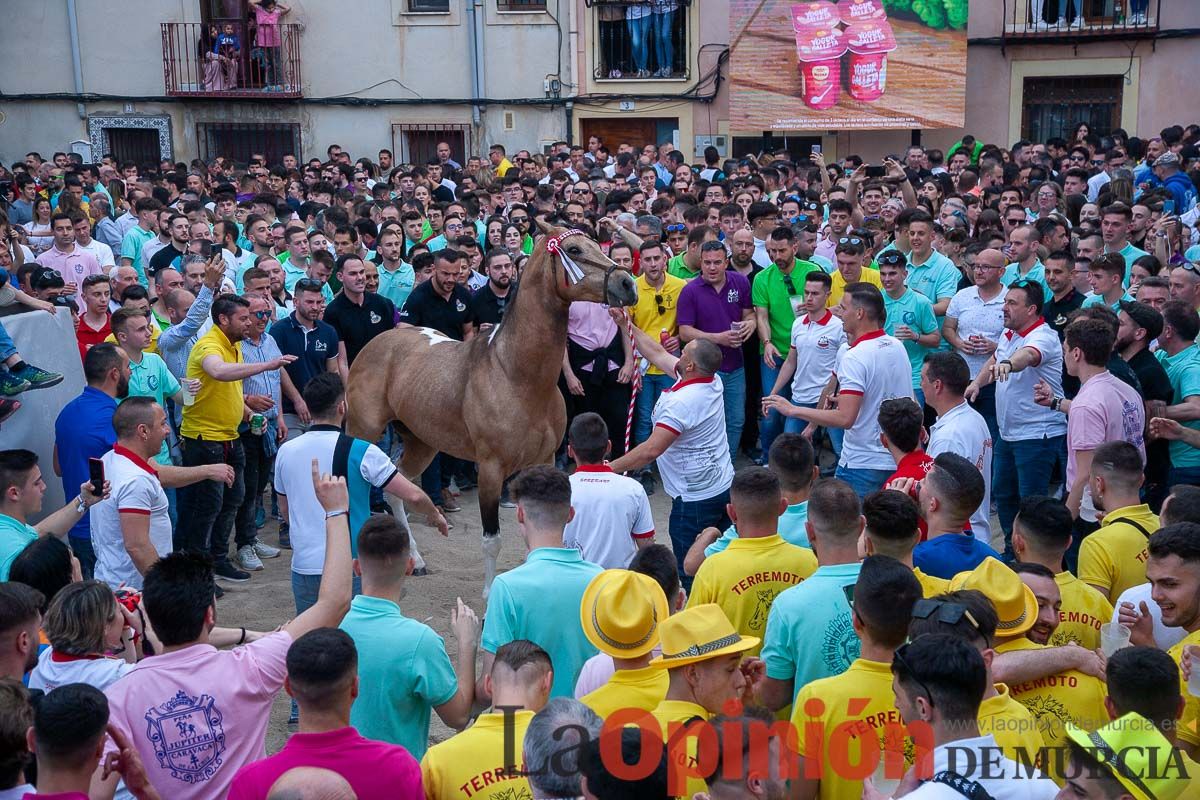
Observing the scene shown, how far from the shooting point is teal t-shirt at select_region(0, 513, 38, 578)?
5109 millimetres

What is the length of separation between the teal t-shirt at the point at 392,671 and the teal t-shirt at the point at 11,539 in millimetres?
1776

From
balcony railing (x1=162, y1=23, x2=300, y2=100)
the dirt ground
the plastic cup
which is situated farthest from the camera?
balcony railing (x1=162, y1=23, x2=300, y2=100)

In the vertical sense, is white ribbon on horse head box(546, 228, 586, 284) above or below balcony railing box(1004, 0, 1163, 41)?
below

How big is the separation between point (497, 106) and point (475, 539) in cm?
1707

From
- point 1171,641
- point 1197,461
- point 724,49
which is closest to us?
point 1171,641

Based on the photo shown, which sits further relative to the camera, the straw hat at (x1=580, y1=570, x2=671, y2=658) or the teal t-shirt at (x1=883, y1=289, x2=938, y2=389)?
the teal t-shirt at (x1=883, y1=289, x2=938, y2=389)

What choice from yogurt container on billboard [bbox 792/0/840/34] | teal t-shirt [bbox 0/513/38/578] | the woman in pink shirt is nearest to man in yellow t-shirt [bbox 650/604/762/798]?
teal t-shirt [bbox 0/513/38/578]

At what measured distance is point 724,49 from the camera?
24391mm

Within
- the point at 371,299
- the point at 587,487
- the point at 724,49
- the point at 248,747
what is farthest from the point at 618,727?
the point at 724,49

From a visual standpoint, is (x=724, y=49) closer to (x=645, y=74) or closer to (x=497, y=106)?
(x=645, y=74)

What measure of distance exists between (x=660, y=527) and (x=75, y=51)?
20.9 meters

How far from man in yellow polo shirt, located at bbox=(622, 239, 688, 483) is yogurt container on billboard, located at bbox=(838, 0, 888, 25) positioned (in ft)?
47.3

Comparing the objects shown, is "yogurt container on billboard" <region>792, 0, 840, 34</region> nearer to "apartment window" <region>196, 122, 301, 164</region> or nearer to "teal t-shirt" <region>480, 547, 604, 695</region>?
"apartment window" <region>196, 122, 301, 164</region>

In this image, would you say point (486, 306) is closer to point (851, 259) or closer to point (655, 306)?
point (655, 306)
